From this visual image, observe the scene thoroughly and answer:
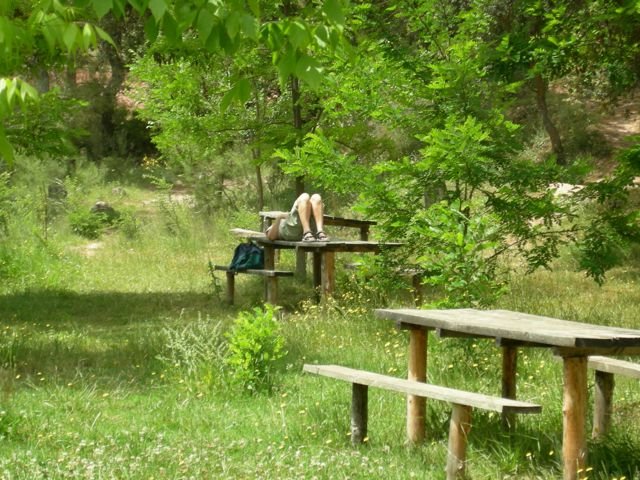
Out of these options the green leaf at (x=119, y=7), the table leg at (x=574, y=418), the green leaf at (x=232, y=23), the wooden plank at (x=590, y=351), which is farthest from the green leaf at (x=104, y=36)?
the table leg at (x=574, y=418)

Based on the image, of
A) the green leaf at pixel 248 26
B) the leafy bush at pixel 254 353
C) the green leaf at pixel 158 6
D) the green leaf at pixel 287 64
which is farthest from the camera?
the leafy bush at pixel 254 353

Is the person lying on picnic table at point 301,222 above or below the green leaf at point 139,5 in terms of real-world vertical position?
below

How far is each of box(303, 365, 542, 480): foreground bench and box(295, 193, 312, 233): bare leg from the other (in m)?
7.60

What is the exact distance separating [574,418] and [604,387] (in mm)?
1405

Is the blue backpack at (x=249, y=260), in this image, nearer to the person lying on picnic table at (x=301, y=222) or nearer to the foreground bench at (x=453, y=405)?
the person lying on picnic table at (x=301, y=222)

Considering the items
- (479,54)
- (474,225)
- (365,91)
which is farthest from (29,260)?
(474,225)

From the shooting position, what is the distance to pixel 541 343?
5371mm

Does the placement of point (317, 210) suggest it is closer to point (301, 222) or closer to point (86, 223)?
point (301, 222)

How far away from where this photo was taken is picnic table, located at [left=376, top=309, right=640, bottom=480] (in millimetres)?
5023

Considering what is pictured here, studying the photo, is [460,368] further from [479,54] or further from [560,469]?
[479,54]

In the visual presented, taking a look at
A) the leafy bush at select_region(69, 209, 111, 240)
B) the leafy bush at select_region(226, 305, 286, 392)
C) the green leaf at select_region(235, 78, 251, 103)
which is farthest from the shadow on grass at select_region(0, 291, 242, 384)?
the leafy bush at select_region(69, 209, 111, 240)

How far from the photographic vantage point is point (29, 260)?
695 inches

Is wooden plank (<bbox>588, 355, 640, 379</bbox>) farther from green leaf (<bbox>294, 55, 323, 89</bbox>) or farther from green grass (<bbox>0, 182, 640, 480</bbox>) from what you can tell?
green leaf (<bbox>294, 55, 323, 89</bbox>)

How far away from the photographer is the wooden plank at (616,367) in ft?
20.7
